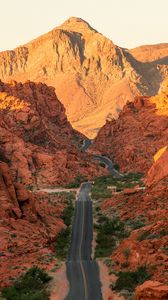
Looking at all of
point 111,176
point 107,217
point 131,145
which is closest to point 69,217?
point 107,217

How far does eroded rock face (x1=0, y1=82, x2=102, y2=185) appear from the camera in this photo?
117312 mm

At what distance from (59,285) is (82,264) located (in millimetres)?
7127

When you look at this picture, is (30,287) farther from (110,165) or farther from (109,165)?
(110,165)

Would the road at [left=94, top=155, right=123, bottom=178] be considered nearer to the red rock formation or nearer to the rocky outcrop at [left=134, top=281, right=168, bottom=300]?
the red rock formation

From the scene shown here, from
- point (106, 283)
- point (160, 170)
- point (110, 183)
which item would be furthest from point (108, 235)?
point (110, 183)

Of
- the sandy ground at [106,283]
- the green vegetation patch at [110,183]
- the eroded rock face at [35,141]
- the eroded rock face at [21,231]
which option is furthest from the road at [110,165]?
A: the sandy ground at [106,283]

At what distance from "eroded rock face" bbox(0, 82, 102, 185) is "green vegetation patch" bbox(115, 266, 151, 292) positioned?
218 ft

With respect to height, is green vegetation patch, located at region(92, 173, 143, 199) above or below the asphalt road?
above

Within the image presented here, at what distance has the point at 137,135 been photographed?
159625 millimetres

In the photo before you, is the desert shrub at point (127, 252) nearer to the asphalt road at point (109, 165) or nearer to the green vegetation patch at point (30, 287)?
the green vegetation patch at point (30, 287)

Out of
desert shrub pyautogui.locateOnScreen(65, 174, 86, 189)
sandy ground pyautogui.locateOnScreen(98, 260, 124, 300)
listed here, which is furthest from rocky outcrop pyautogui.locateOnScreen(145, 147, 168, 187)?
sandy ground pyautogui.locateOnScreen(98, 260, 124, 300)

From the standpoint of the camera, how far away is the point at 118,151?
531ft

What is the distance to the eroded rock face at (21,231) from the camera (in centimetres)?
5253

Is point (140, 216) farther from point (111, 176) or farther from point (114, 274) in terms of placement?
point (111, 176)
